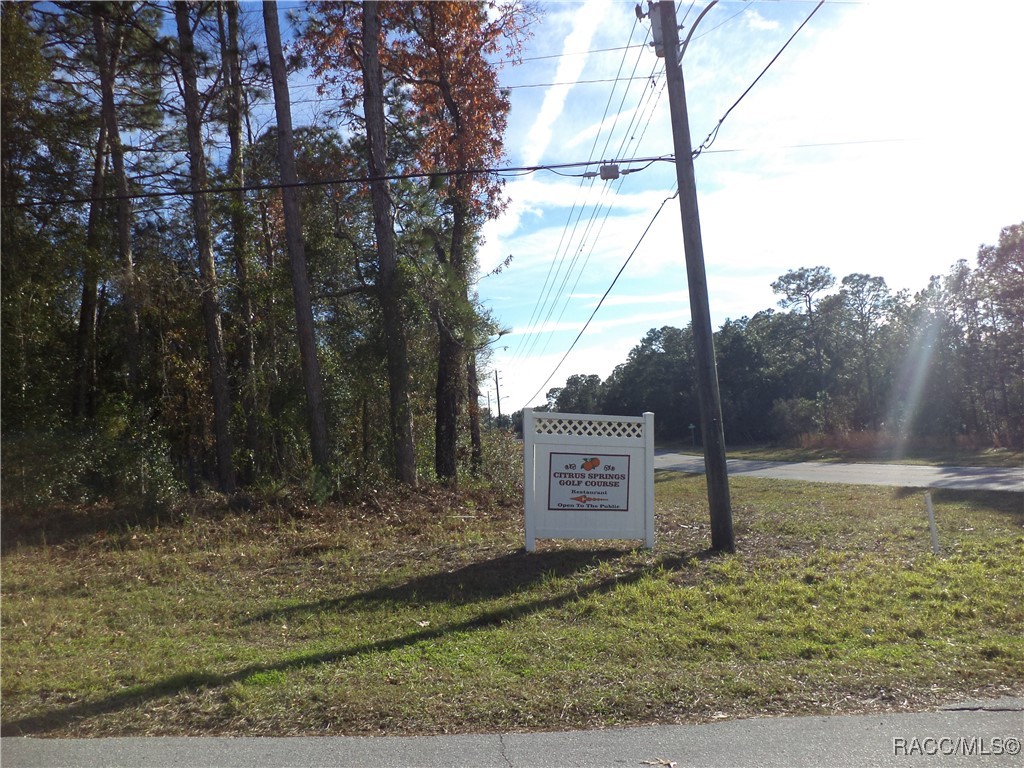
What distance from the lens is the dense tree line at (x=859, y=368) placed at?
40875mm

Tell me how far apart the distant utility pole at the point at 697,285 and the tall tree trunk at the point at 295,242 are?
805cm

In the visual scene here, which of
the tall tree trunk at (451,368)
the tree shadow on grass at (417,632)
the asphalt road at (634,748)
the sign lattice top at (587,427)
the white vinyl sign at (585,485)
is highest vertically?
the tall tree trunk at (451,368)

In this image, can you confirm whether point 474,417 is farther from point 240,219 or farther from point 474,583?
point 474,583

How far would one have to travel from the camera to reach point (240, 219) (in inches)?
766

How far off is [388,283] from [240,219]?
213 inches

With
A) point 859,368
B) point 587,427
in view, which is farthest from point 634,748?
point 859,368

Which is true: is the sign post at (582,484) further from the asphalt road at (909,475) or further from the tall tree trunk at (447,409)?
the asphalt road at (909,475)

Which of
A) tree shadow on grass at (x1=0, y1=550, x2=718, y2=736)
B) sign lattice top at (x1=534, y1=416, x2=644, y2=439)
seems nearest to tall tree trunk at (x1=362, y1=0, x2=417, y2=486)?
sign lattice top at (x1=534, y1=416, x2=644, y2=439)

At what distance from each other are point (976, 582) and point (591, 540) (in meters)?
4.82

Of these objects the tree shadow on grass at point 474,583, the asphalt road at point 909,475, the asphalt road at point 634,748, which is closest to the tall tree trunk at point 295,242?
the tree shadow on grass at point 474,583

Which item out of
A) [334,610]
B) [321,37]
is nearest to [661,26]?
[334,610]

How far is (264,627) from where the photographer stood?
24.1 feet

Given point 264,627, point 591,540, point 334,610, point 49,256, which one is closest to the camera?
point 264,627

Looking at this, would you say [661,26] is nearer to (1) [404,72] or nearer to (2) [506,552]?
(2) [506,552]
